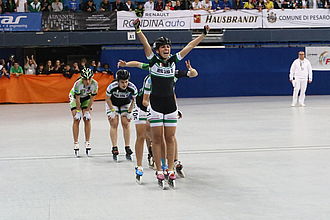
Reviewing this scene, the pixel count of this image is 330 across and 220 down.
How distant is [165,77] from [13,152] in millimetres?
4878

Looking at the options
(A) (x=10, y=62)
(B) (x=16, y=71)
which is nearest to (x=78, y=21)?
(B) (x=16, y=71)

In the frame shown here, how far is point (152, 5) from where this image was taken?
2659 cm

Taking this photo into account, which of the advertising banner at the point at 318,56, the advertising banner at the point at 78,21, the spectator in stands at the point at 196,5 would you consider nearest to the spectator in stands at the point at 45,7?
the advertising banner at the point at 78,21

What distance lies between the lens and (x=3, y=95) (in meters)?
25.2

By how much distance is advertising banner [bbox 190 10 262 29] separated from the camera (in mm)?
26594

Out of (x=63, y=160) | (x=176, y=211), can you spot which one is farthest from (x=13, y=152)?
(x=176, y=211)

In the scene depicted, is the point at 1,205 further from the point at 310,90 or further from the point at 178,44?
the point at 310,90

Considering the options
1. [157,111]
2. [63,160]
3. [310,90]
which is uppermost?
[157,111]

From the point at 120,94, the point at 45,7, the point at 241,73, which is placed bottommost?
the point at 241,73

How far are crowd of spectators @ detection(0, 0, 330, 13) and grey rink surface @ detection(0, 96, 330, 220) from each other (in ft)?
38.4

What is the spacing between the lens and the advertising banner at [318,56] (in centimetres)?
2794

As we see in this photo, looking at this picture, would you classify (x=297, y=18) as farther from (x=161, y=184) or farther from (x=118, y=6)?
(x=161, y=184)

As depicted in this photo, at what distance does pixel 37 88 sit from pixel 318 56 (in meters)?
13.8

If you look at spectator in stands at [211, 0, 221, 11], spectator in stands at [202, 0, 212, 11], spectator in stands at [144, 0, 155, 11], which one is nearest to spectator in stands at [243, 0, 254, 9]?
spectator in stands at [211, 0, 221, 11]
